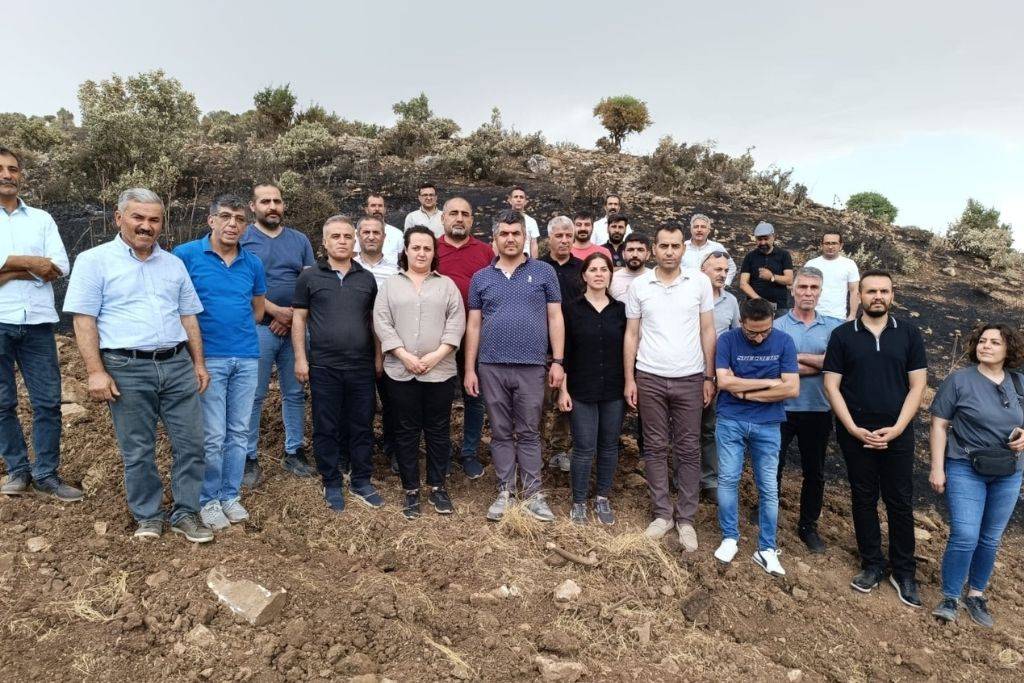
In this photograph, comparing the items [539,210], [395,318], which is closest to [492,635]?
[395,318]

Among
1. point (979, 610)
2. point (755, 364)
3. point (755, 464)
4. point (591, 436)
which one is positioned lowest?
point (979, 610)

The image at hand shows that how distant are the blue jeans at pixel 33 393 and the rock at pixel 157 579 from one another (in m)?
1.32

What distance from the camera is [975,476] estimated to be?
12.9 feet

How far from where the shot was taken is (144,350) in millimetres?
3545

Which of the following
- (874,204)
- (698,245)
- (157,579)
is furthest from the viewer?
(874,204)

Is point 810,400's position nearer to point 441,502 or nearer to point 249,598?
point 441,502

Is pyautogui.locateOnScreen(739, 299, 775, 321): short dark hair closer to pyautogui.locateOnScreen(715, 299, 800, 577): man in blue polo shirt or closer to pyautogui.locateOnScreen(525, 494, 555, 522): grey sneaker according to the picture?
pyautogui.locateOnScreen(715, 299, 800, 577): man in blue polo shirt

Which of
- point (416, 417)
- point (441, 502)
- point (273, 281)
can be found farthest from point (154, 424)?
point (441, 502)

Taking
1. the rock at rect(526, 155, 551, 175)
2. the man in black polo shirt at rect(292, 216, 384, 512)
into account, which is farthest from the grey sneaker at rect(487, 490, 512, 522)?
the rock at rect(526, 155, 551, 175)

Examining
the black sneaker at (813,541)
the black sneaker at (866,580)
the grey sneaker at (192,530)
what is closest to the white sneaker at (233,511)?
the grey sneaker at (192,530)

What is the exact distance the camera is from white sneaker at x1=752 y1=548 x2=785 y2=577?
4223 mm

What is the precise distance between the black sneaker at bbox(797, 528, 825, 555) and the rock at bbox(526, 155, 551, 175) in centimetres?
1183

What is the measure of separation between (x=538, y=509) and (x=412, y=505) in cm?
87

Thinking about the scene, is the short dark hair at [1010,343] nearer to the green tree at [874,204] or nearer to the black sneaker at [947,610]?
the black sneaker at [947,610]
